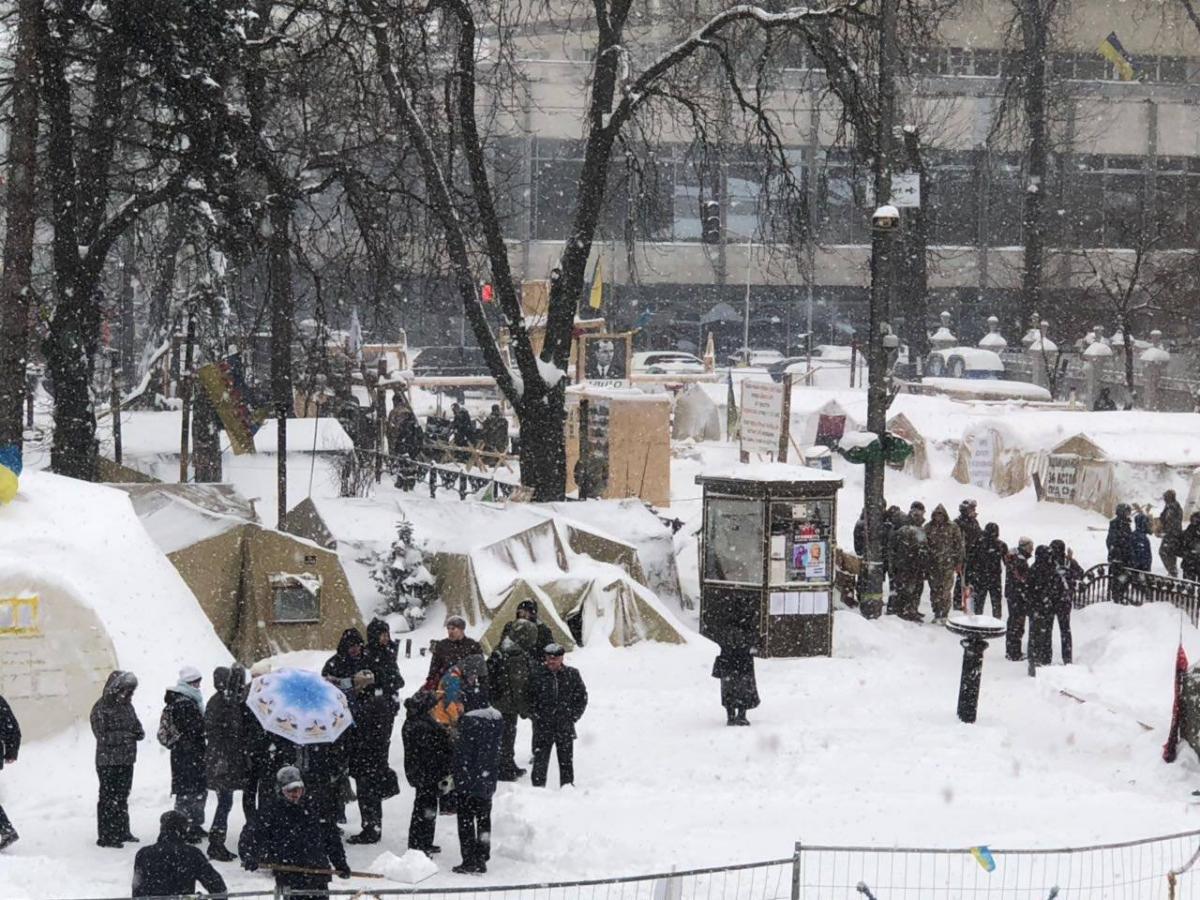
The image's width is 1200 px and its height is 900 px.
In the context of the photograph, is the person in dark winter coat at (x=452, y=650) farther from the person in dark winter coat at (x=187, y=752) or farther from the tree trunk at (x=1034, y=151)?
the tree trunk at (x=1034, y=151)

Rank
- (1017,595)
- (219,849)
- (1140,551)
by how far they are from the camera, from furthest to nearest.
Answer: (1140,551) → (1017,595) → (219,849)

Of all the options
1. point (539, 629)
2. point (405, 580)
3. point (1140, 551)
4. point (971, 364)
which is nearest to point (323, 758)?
point (539, 629)

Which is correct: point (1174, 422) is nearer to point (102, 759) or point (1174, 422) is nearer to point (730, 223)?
point (102, 759)

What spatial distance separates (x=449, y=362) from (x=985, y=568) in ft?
128

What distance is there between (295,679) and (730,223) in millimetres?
52282

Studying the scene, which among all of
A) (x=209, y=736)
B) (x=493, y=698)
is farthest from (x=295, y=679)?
(x=493, y=698)

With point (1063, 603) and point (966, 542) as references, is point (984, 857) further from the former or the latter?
point (966, 542)

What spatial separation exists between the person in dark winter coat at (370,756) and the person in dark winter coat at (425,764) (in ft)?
0.81

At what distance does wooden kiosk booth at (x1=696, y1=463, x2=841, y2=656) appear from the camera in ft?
61.1

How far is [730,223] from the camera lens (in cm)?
6125

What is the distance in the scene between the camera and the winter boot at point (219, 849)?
34.9 feet

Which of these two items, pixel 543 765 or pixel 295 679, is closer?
pixel 295 679

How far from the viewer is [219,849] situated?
10.6 meters

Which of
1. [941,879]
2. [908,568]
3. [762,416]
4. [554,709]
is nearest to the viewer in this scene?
[941,879]
